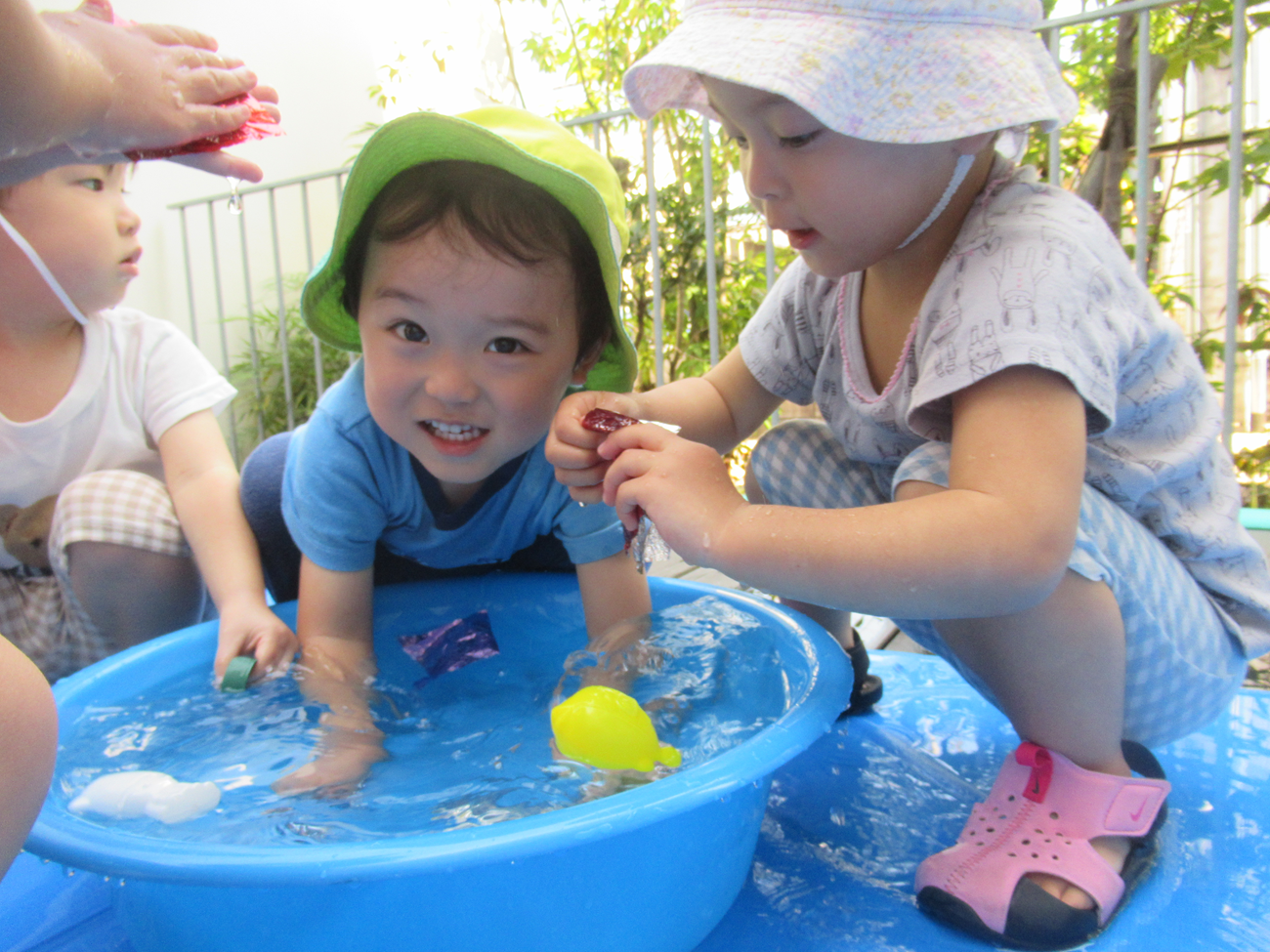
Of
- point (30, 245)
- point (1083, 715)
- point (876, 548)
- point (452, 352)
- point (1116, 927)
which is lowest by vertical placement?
point (1116, 927)

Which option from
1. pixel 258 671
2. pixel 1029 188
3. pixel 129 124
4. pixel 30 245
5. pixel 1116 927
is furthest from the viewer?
pixel 30 245

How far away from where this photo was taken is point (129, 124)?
699 millimetres

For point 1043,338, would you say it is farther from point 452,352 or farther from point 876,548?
point 452,352

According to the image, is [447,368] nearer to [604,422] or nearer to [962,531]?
[604,422]

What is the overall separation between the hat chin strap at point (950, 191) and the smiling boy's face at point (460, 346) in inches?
15.6

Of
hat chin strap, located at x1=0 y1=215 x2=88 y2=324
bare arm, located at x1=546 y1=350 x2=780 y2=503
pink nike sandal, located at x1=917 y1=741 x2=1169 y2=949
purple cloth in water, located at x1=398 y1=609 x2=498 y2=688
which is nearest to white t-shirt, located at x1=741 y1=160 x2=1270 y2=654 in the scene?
bare arm, located at x1=546 y1=350 x2=780 y2=503

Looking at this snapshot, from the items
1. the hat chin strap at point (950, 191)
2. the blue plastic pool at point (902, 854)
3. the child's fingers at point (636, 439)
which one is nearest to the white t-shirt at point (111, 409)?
the blue plastic pool at point (902, 854)

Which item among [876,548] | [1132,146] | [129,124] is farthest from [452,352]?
[1132,146]

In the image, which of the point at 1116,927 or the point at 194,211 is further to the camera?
the point at 194,211

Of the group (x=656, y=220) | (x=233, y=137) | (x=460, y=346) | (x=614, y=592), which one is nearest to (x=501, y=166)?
(x=460, y=346)

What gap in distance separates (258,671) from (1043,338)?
95 cm

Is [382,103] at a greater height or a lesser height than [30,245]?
greater

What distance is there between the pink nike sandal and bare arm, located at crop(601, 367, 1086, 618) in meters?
0.22

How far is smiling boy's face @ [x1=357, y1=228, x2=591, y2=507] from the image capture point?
3.38 ft
